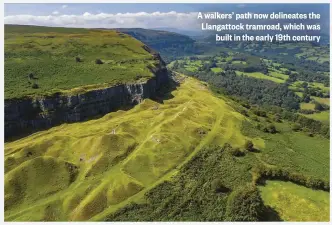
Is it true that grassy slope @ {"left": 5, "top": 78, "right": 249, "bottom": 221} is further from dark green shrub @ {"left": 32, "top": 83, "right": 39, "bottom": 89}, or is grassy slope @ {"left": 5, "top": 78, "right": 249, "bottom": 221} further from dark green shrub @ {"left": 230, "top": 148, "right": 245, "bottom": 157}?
dark green shrub @ {"left": 32, "top": 83, "right": 39, "bottom": 89}

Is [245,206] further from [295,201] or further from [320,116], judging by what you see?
[320,116]

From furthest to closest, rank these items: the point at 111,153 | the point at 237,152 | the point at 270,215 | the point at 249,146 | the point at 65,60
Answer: the point at 65,60, the point at 249,146, the point at 237,152, the point at 111,153, the point at 270,215

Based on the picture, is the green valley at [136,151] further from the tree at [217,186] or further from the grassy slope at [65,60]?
the grassy slope at [65,60]

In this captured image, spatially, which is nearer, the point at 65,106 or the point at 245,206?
the point at 245,206

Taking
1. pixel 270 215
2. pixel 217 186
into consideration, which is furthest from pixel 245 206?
pixel 217 186

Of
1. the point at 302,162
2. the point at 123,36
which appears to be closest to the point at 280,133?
the point at 302,162

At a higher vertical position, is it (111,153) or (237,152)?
(111,153)

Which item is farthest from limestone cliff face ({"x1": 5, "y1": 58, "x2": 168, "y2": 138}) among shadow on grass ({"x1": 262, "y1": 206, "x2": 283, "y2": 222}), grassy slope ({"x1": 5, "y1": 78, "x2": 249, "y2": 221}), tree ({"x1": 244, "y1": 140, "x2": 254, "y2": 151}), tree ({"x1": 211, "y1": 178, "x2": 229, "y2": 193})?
shadow on grass ({"x1": 262, "y1": 206, "x2": 283, "y2": 222})

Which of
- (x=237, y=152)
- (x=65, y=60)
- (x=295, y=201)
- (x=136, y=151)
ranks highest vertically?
(x=65, y=60)

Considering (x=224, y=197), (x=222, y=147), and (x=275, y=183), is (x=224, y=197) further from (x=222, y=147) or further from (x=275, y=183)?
(x=222, y=147)
